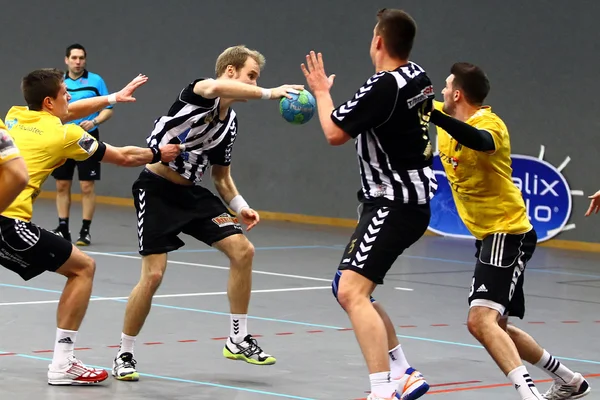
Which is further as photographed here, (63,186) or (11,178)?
(63,186)

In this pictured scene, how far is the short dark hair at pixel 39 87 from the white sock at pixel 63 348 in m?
1.21

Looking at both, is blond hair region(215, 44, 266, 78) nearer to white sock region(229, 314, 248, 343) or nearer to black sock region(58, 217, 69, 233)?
white sock region(229, 314, 248, 343)

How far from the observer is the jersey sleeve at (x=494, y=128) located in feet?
19.3

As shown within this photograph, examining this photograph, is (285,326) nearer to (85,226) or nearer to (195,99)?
(195,99)

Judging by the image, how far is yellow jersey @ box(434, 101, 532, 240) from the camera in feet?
19.5

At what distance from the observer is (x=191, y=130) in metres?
7.00

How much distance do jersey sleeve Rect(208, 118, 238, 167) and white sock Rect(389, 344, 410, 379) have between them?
5.95 ft

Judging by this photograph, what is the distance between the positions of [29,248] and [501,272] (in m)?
2.42

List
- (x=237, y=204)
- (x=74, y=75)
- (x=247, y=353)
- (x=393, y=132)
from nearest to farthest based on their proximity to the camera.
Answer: (x=393, y=132) < (x=247, y=353) < (x=237, y=204) < (x=74, y=75)

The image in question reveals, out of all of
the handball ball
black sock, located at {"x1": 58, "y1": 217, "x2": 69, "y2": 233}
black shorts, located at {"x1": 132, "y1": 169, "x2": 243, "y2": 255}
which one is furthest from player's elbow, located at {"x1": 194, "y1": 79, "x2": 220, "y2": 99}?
black sock, located at {"x1": 58, "y1": 217, "x2": 69, "y2": 233}

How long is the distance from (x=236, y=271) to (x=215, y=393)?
3.31ft

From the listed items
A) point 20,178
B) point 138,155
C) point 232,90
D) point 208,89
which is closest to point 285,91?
point 232,90

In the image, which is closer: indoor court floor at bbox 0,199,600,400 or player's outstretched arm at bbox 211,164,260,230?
indoor court floor at bbox 0,199,600,400

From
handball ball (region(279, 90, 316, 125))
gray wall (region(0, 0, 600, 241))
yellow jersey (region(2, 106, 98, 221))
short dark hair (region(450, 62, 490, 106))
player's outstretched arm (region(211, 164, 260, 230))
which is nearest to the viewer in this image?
short dark hair (region(450, 62, 490, 106))
